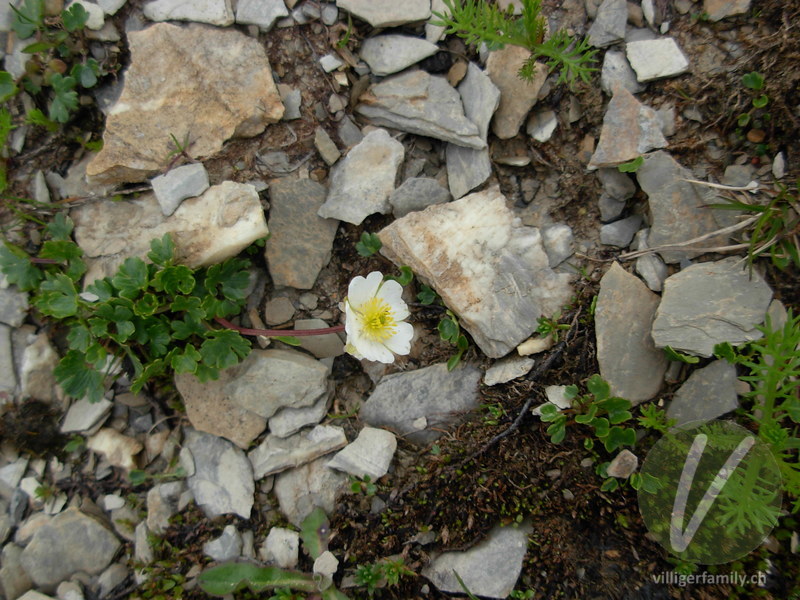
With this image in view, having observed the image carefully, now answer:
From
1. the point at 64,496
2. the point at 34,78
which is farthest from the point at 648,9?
the point at 64,496

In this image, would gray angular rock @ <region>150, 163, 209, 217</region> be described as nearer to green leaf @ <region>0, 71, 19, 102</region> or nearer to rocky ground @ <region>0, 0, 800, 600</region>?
rocky ground @ <region>0, 0, 800, 600</region>

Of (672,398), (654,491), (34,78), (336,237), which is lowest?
(654,491)

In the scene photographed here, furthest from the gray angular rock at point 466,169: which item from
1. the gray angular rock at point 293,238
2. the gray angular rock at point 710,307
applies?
the gray angular rock at point 710,307

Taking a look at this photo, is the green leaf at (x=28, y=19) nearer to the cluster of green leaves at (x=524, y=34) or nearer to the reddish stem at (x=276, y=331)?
the reddish stem at (x=276, y=331)

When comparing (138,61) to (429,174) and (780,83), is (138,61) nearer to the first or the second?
(429,174)

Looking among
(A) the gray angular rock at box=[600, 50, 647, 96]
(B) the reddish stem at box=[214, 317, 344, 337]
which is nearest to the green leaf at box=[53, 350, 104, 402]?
(B) the reddish stem at box=[214, 317, 344, 337]
